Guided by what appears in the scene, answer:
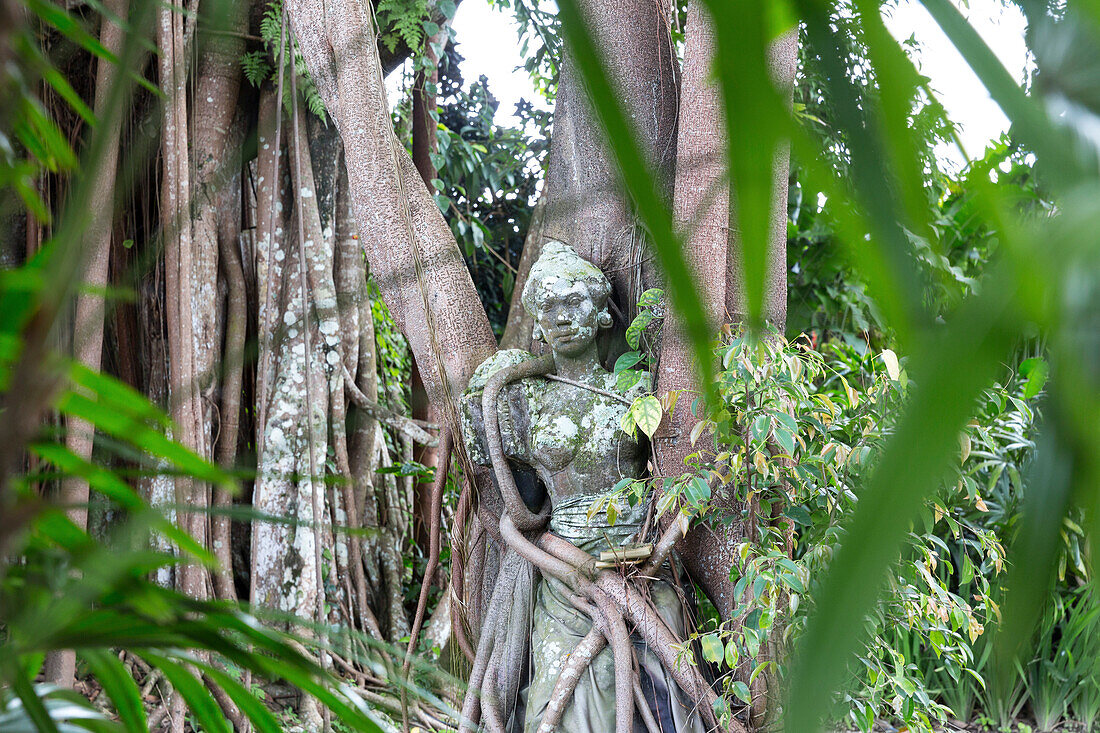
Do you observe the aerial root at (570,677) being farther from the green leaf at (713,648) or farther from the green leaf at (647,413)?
the green leaf at (647,413)

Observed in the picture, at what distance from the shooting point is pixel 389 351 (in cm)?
361

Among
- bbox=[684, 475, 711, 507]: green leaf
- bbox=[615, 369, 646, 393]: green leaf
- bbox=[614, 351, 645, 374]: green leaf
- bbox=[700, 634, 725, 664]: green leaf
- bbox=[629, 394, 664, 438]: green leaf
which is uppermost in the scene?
bbox=[614, 351, 645, 374]: green leaf

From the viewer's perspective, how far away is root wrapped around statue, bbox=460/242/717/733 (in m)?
1.43

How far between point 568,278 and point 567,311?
6 cm

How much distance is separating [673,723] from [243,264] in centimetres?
184

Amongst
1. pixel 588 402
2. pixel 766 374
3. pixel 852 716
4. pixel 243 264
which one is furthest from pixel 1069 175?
pixel 243 264

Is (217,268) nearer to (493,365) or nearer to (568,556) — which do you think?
(493,365)

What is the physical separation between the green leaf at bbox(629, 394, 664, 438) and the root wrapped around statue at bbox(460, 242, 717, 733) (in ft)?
0.48

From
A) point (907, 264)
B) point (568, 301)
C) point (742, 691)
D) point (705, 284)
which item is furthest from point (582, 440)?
point (907, 264)

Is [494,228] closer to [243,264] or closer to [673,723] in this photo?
[243,264]

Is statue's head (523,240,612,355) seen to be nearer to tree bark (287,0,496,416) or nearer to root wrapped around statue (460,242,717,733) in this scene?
root wrapped around statue (460,242,717,733)

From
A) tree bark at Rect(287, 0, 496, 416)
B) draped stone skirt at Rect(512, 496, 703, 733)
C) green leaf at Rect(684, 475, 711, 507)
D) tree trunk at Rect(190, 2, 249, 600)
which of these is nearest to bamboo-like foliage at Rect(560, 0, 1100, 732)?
green leaf at Rect(684, 475, 711, 507)

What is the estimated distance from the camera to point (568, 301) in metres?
1.50

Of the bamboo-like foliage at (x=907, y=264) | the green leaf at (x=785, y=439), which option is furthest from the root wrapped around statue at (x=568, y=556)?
the bamboo-like foliage at (x=907, y=264)
